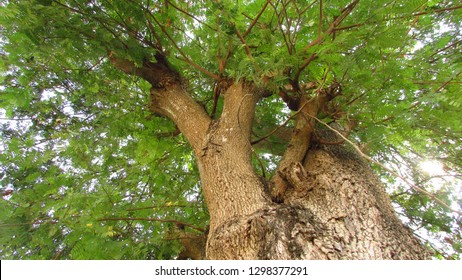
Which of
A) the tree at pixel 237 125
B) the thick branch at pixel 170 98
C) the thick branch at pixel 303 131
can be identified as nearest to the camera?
the tree at pixel 237 125

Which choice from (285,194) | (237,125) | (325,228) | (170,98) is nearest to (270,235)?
(325,228)

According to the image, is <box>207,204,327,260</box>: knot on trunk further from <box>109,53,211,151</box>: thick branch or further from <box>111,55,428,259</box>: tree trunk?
<box>109,53,211,151</box>: thick branch

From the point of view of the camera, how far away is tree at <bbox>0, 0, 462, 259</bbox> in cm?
168

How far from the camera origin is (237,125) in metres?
2.44

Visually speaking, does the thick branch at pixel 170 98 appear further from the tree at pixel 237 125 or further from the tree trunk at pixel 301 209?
the tree trunk at pixel 301 209

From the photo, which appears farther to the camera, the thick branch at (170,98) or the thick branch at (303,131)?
the thick branch at (170,98)

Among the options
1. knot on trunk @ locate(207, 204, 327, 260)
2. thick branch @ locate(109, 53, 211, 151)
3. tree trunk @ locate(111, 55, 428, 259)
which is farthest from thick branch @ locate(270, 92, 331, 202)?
thick branch @ locate(109, 53, 211, 151)

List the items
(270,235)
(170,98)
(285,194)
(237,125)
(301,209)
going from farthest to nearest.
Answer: (170,98), (237,125), (285,194), (301,209), (270,235)

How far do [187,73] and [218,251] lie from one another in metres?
2.66

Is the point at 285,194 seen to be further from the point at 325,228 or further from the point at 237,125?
the point at 237,125

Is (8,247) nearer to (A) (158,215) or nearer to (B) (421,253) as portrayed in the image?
(A) (158,215)

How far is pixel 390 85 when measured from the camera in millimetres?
1886

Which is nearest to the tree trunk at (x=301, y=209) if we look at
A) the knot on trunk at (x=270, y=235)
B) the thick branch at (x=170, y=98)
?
the knot on trunk at (x=270, y=235)

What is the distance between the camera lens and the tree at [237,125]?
168cm
